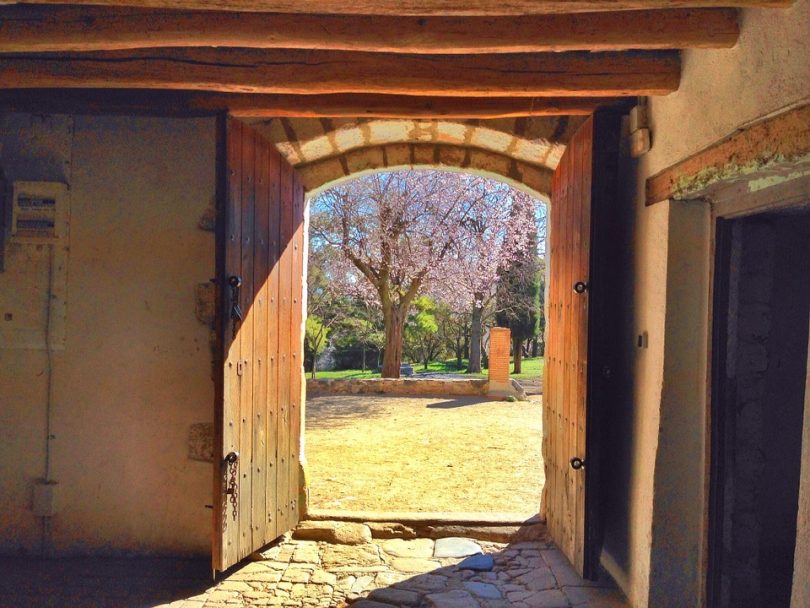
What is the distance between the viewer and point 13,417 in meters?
3.46

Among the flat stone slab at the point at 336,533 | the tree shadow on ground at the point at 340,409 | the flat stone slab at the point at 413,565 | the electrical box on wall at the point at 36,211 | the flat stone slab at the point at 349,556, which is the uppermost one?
the electrical box on wall at the point at 36,211

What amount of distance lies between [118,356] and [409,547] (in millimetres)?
1982

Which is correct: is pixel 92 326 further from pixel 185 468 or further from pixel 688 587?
pixel 688 587

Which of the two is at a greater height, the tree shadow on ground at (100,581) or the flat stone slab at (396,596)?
the flat stone slab at (396,596)

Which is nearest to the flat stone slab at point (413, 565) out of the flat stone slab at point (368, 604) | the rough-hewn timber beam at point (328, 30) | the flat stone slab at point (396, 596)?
the flat stone slab at point (396, 596)

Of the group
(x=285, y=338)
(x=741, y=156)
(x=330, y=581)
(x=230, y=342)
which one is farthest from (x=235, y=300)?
(x=741, y=156)

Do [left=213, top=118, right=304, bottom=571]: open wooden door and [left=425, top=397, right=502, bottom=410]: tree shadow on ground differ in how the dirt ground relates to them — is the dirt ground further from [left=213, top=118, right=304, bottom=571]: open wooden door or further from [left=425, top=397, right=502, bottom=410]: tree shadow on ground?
[left=213, top=118, right=304, bottom=571]: open wooden door

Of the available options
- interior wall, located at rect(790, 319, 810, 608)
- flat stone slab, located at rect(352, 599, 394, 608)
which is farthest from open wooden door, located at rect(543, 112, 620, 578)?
interior wall, located at rect(790, 319, 810, 608)

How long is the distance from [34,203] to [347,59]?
78.0 inches

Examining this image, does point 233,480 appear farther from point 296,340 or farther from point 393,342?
point 393,342

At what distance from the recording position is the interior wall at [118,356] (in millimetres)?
3471

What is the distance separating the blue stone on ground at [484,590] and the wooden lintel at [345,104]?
238cm

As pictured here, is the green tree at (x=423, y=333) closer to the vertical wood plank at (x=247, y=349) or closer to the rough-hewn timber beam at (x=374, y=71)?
the vertical wood plank at (x=247, y=349)

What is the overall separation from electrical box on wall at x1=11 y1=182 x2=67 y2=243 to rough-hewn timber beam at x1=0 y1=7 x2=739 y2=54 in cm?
125
